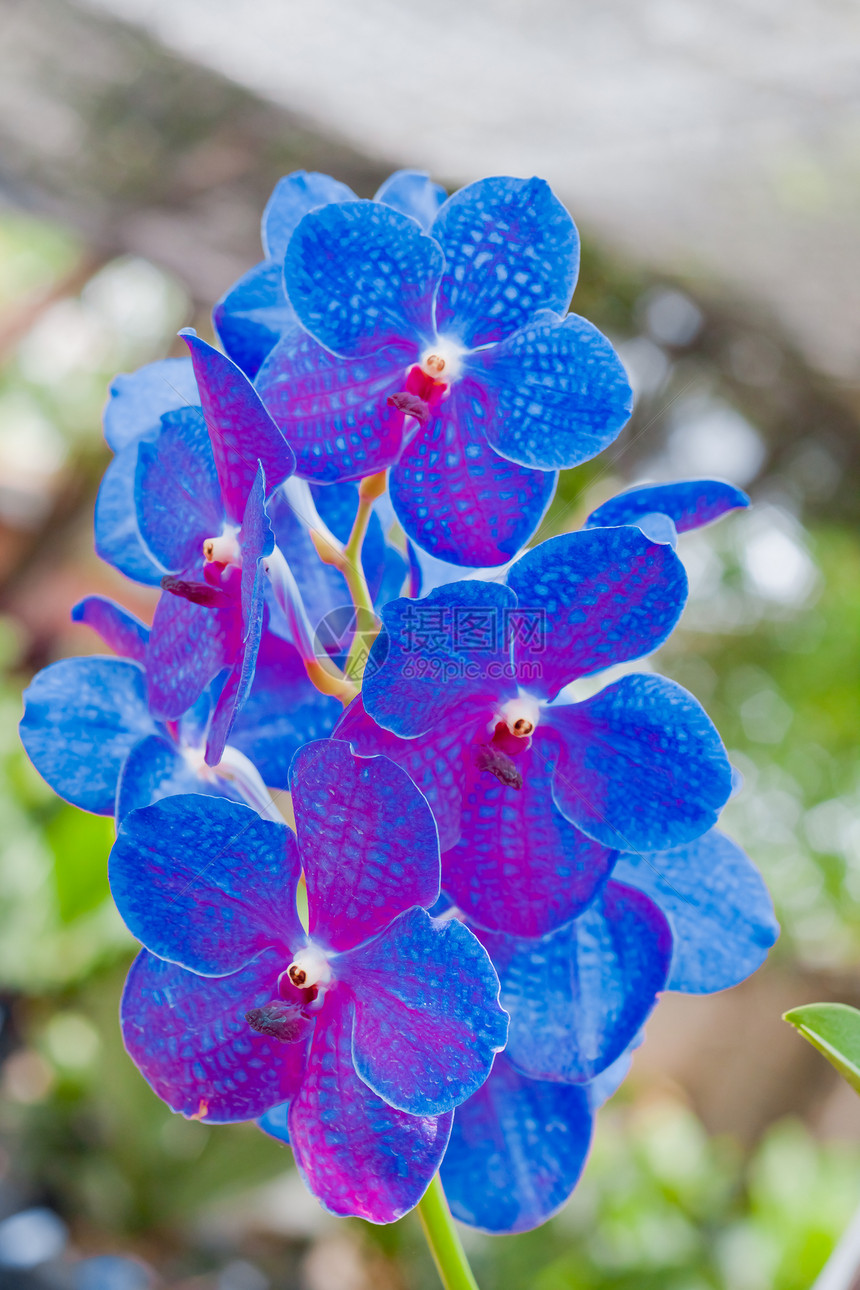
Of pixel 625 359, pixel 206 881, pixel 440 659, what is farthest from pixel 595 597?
pixel 625 359

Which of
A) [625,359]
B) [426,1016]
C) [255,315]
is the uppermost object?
[255,315]

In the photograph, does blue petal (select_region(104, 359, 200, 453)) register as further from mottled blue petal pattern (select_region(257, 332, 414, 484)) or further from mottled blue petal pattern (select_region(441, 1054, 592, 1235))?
mottled blue petal pattern (select_region(441, 1054, 592, 1235))

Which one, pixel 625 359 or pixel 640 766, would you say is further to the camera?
pixel 625 359

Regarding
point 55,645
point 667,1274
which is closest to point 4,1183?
point 667,1274

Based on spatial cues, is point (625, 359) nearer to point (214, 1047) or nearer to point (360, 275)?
point (360, 275)

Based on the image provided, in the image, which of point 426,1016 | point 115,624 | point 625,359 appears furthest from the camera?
point 625,359
